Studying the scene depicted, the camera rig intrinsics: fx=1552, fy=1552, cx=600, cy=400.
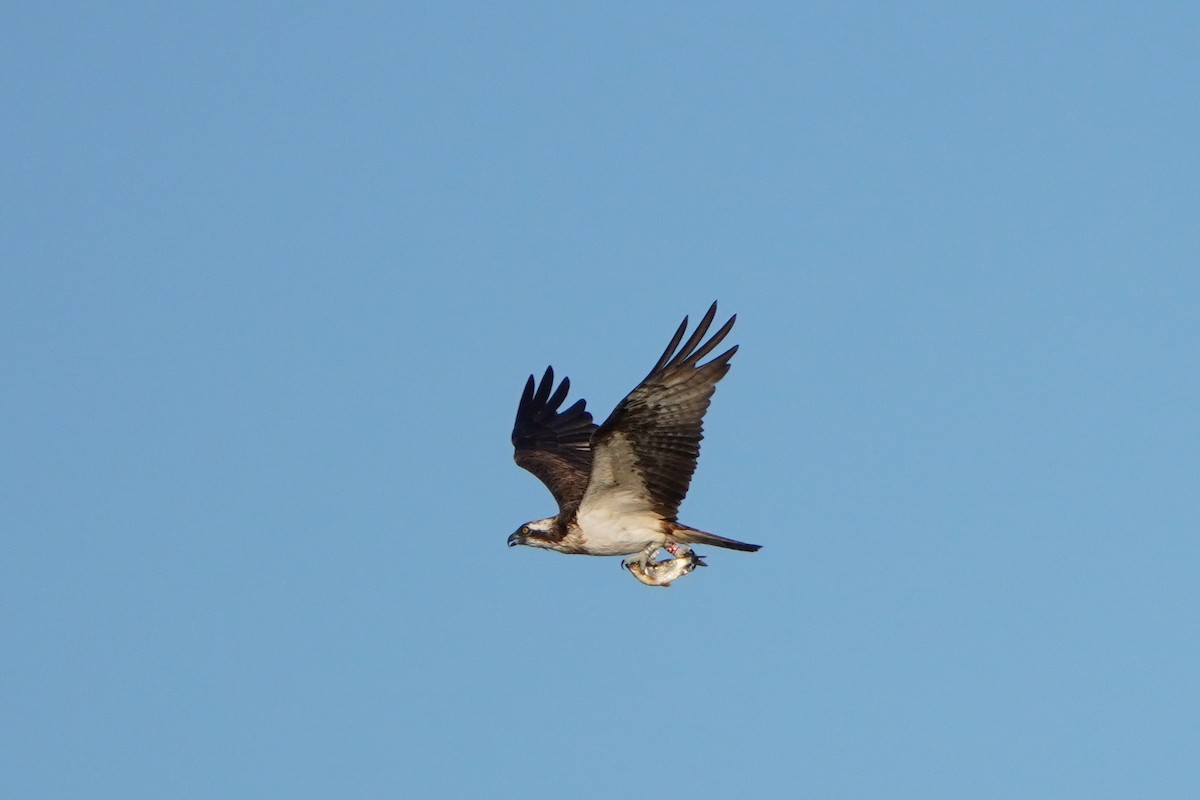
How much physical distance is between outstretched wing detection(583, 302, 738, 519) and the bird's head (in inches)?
47.2

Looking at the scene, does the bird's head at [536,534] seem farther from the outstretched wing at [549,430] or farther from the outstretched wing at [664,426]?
the outstretched wing at [549,430]

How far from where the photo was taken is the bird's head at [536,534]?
53.8 feet

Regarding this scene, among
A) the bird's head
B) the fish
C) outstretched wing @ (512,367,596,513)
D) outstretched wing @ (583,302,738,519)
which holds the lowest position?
the fish

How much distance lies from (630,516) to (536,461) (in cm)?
365

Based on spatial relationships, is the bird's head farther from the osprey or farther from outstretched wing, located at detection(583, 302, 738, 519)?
outstretched wing, located at detection(583, 302, 738, 519)

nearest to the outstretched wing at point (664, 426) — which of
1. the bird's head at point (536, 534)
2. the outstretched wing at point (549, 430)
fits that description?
the bird's head at point (536, 534)

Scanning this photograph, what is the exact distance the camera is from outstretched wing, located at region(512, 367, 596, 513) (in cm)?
1938

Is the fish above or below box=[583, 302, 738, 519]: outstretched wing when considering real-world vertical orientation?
below

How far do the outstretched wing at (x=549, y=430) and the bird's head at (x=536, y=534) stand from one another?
2.47 meters

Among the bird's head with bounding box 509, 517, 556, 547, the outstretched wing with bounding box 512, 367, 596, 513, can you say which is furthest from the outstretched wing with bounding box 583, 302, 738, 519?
the outstretched wing with bounding box 512, 367, 596, 513

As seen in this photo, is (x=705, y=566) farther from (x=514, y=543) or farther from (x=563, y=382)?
(x=563, y=382)

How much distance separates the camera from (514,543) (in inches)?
655

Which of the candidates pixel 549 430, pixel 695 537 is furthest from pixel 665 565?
pixel 549 430

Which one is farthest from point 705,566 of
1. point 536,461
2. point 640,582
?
point 536,461
